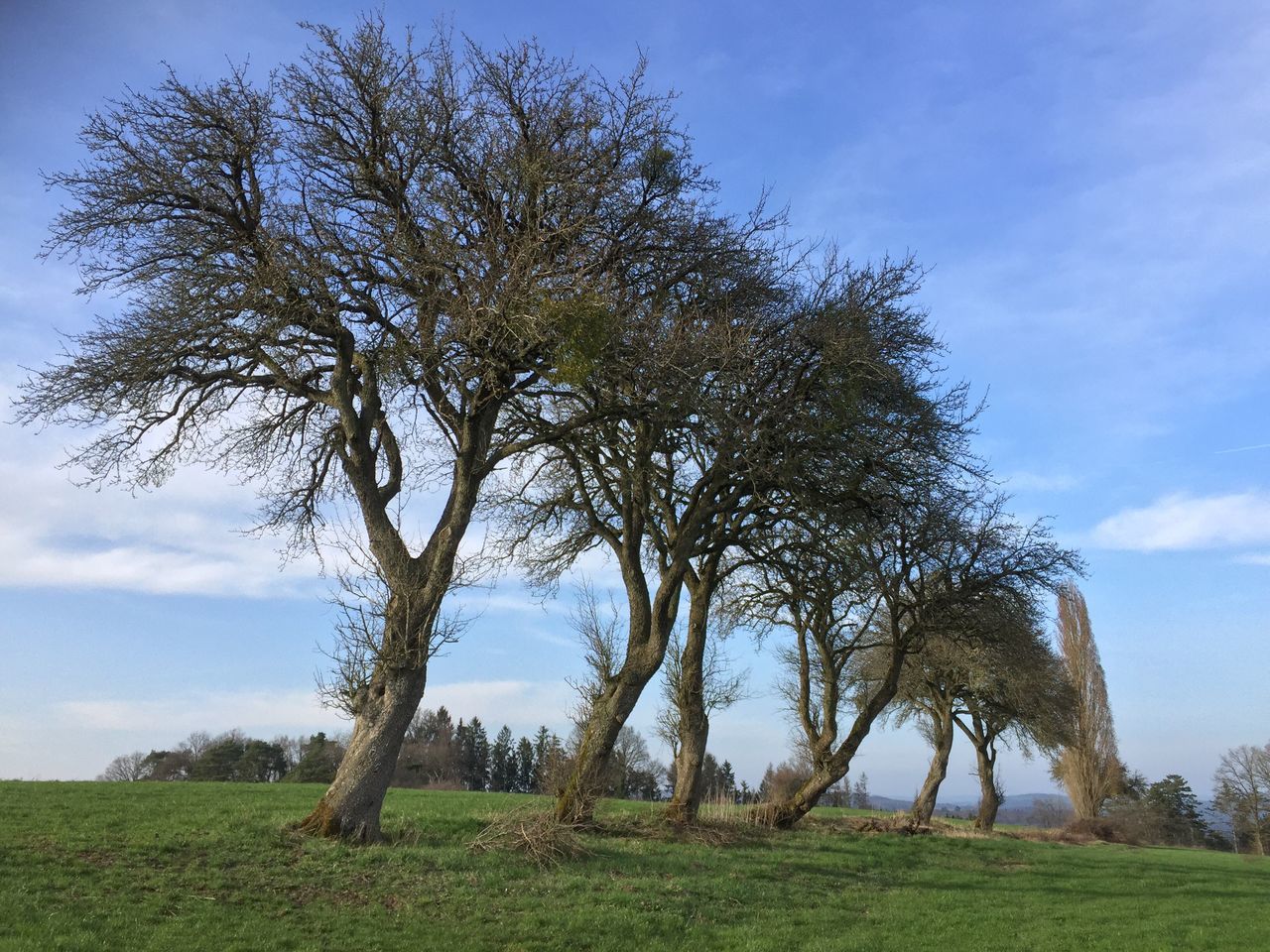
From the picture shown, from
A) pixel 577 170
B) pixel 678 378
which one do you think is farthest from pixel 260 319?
pixel 678 378

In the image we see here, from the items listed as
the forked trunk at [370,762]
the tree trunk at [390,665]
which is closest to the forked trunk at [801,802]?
the tree trunk at [390,665]

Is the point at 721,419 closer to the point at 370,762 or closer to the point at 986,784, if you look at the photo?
the point at 370,762

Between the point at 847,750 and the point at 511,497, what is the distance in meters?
9.68

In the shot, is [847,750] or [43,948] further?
[847,750]

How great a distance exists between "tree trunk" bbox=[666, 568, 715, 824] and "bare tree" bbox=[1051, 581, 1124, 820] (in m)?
32.2

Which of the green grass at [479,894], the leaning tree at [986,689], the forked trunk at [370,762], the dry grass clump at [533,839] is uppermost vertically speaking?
the leaning tree at [986,689]

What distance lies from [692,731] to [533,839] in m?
5.90

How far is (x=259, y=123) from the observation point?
12.5 meters

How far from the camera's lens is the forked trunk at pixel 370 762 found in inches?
459

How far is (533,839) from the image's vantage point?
41.4 ft

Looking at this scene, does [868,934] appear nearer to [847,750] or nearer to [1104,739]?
[847,750]

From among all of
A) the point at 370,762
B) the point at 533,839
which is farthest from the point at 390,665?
the point at 533,839

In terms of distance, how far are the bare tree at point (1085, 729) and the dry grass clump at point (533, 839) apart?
1472 inches

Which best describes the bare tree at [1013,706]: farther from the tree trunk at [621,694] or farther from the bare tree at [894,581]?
the tree trunk at [621,694]
